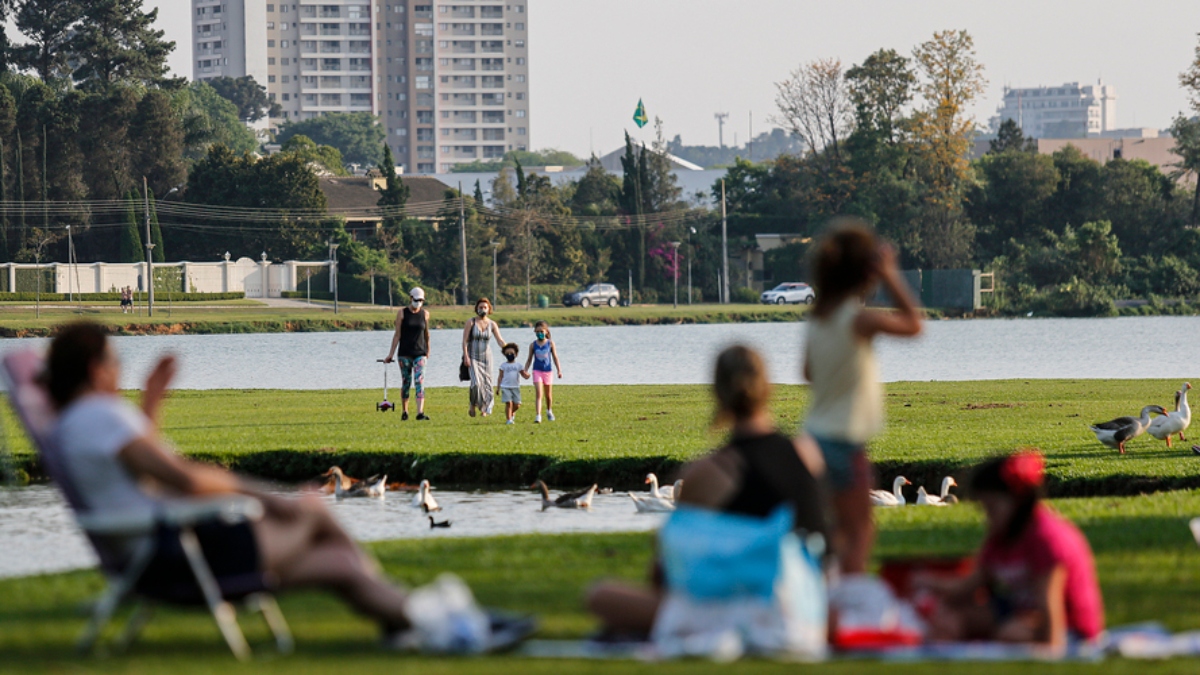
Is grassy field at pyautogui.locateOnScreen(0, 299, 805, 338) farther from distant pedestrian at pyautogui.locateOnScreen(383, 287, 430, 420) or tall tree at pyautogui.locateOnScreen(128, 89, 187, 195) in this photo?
distant pedestrian at pyautogui.locateOnScreen(383, 287, 430, 420)

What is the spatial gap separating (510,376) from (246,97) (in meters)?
181

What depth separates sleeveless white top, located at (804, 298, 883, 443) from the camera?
6434mm

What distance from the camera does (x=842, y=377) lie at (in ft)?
21.3

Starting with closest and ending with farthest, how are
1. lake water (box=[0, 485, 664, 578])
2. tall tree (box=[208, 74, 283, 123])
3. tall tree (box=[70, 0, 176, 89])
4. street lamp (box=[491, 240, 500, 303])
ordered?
lake water (box=[0, 485, 664, 578]) → street lamp (box=[491, 240, 500, 303]) → tall tree (box=[70, 0, 176, 89]) → tall tree (box=[208, 74, 283, 123])

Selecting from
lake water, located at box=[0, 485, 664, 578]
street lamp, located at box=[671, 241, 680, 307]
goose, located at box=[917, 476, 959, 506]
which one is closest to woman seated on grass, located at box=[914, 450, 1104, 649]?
lake water, located at box=[0, 485, 664, 578]

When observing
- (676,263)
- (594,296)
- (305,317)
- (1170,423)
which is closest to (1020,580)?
(1170,423)

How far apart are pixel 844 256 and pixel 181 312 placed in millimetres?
75998

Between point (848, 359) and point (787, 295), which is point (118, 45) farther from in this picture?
point (848, 359)

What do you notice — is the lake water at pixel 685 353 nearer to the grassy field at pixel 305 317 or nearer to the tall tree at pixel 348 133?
the grassy field at pixel 305 317

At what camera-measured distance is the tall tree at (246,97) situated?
19238 cm

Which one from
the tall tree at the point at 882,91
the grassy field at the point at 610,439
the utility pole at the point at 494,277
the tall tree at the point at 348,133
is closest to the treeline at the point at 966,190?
the tall tree at the point at 882,91

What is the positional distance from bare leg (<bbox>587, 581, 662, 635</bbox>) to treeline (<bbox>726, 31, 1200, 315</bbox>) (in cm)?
8250

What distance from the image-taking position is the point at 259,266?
94250mm

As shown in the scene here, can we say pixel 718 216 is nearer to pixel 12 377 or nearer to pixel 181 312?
pixel 181 312
